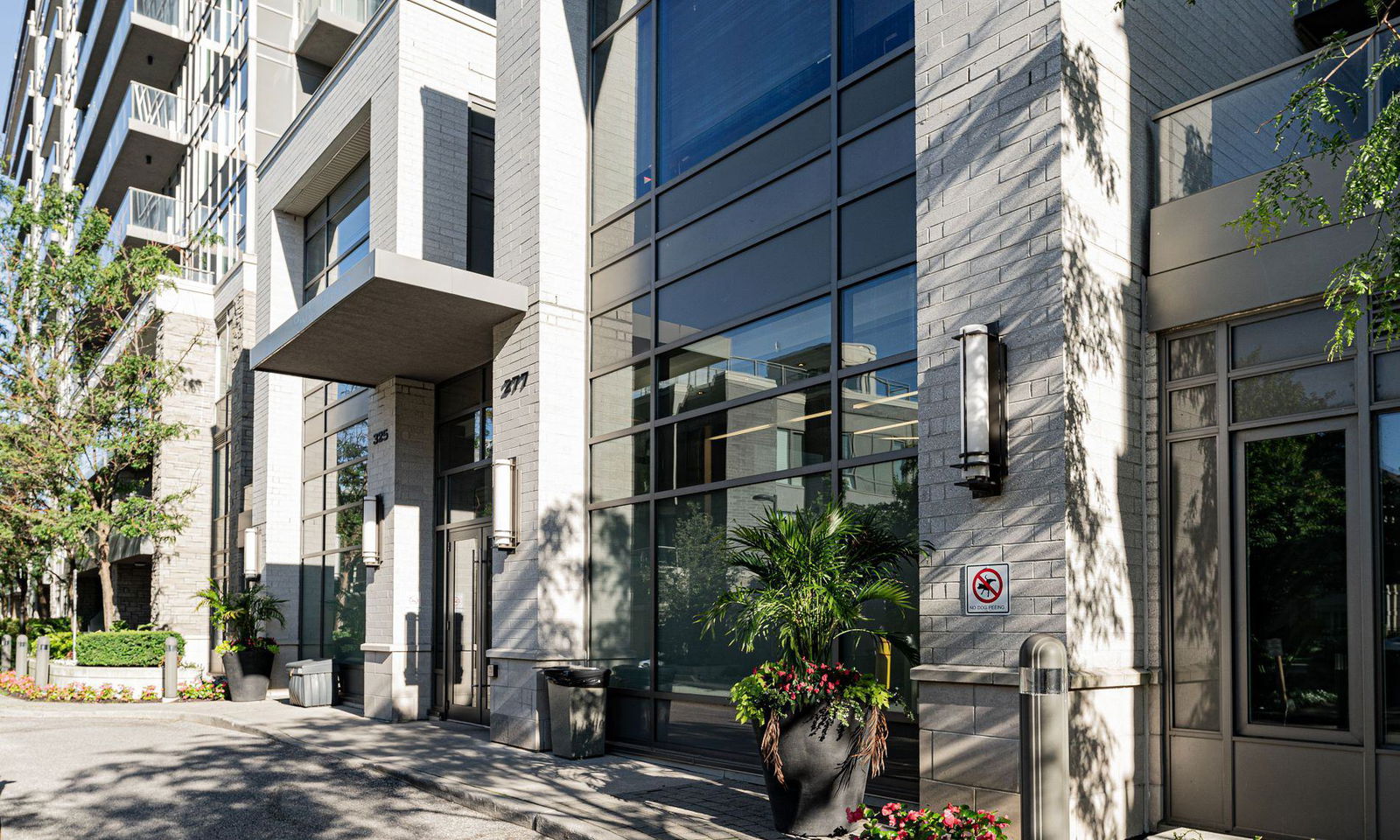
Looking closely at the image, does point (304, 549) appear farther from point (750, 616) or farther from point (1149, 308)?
point (1149, 308)

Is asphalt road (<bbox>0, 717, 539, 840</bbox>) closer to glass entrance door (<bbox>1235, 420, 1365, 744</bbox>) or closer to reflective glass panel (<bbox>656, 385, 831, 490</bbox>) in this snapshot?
reflective glass panel (<bbox>656, 385, 831, 490</bbox>)

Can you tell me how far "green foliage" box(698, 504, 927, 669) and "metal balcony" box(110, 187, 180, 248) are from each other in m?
28.9

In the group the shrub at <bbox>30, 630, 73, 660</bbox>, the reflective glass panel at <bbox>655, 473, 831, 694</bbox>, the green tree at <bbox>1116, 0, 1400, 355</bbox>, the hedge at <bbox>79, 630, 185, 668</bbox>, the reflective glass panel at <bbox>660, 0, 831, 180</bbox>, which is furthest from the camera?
the shrub at <bbox>30, 630, 73, 660</bbox>

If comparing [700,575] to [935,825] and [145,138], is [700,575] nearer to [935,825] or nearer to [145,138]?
[935,825]

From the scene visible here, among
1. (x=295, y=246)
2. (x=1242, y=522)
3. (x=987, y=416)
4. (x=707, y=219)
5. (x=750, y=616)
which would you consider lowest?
(x=750, y=616)

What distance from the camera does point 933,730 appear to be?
7949 millimetres

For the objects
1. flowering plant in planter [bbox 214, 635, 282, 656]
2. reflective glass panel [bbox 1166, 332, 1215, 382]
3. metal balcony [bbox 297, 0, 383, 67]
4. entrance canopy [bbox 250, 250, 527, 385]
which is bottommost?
flowering plant in planter [bbox 214, 635, 282, 656]

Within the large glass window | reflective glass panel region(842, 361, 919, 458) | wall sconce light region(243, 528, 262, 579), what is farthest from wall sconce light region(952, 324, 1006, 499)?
wall sconce light region(243, 528, 262, 579)

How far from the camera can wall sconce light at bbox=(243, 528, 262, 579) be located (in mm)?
21141

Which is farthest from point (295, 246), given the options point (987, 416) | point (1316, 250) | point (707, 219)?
point (1316, 250)

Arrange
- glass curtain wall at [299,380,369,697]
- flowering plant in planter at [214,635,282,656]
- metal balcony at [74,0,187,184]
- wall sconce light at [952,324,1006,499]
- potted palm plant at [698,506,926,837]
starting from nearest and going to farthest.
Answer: wall sconce light at [952,324,1006,499] < potted palm plant at [698,506,926,837] < glass curtain wall at [299,380,369,697] < flowering plant in planter at [214,635,282,656] < metal balcony at [74,0,187,184]

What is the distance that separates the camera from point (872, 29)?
9.98 metres

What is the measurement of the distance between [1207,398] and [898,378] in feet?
7.85

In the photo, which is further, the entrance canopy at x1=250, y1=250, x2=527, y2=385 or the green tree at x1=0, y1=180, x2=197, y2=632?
the green tree at x1=0, y1=180, x2=197, y2=632
